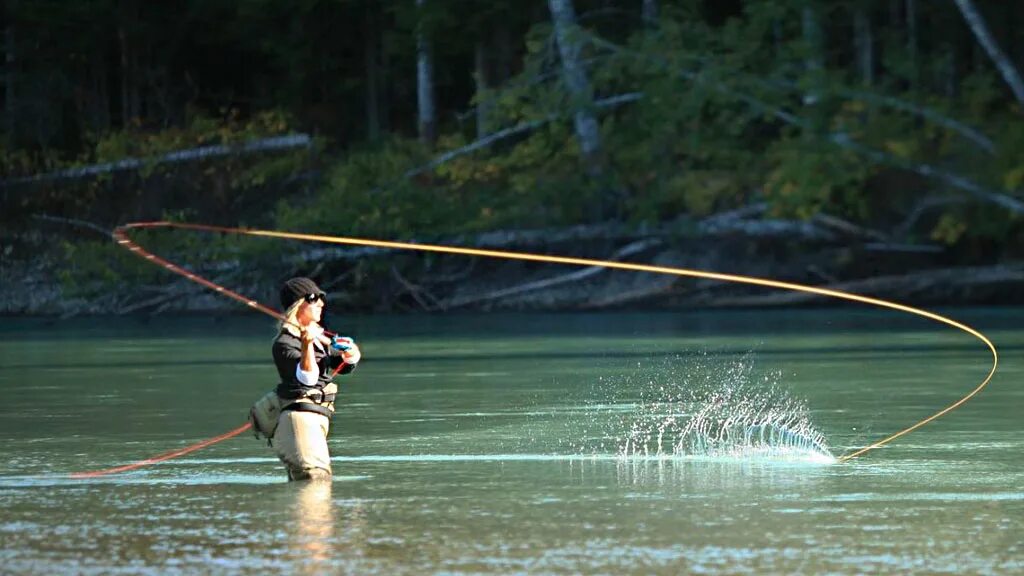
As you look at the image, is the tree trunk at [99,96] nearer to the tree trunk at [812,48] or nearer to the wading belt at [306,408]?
the tree trunk at [812,48]

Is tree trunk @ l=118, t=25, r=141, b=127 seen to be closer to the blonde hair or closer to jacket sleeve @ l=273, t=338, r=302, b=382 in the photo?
the blonde hair

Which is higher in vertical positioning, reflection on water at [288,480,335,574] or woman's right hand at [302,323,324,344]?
woman's right hand at [302,323,324,344]

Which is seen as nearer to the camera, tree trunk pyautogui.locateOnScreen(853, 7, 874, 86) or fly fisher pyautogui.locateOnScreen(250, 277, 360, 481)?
fly fisher pyautogui.locateOnScreen(250, 277, 360, 481)

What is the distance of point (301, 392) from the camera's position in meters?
11.7

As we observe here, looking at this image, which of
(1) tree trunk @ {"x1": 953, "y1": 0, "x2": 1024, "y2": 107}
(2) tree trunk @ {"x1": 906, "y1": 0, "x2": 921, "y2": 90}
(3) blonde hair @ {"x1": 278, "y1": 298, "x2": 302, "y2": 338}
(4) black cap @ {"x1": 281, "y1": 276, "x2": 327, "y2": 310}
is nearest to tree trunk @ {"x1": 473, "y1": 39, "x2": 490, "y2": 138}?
(2) tree trunk @ {"x1": 906, "y1": 0, "x2": 921, "y2": 90}

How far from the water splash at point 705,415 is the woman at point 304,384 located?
2304 mm

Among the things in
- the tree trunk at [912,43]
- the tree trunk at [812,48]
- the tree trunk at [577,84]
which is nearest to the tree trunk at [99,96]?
the tree trunk at [577,84]

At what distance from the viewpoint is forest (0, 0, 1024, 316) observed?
37.3 meters

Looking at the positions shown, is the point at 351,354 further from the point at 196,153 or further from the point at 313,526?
the point at 196,153

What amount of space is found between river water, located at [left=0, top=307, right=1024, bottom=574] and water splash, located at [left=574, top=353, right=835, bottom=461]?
0.04 meters

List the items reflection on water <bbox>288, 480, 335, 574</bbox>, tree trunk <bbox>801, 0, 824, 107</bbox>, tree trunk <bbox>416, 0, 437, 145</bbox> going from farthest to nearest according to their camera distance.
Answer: tree trunk <bbox>416, 0, 437, 145</bbox>
tree trunk <bbox>801, 0, 824, 107</bbox>
reflection on water <bbox>288, 480, 335, 574</bbox>

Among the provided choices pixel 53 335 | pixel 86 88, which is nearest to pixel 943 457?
pixel 53 335

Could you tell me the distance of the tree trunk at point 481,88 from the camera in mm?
39250

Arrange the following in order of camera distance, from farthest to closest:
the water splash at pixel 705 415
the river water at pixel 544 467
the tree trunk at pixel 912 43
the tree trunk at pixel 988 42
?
1. the tree trunk at pixel 912 43
2. the tree trunk at pixel 988 42
3. the water splash at pixel 705 415
4. the river water at pixel 544 467
